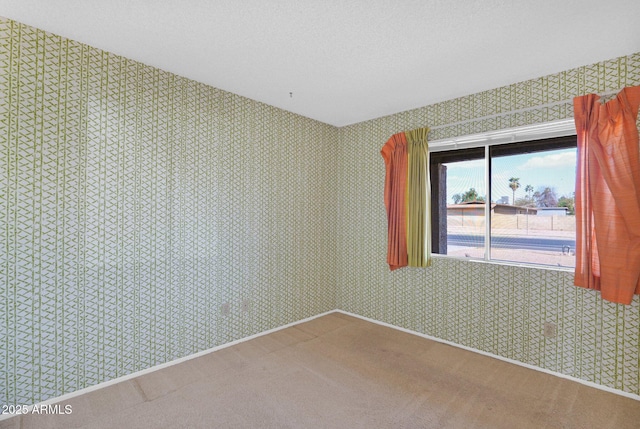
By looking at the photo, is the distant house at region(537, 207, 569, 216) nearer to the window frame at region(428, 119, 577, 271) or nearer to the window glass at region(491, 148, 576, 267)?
the window glass at region(491, 148, 576, 267)

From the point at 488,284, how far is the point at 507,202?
775 millimetres

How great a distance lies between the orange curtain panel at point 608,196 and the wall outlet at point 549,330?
0.42m

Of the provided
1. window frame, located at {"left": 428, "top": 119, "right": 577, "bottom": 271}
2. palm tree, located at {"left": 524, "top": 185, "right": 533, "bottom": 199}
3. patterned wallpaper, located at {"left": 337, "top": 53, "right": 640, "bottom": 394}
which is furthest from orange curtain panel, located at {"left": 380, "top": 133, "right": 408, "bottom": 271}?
palm tree, located at {"left": 524, "top": 185, "right": 533, "bottom": 199}

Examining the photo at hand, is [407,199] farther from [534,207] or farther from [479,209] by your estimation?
[534,207]

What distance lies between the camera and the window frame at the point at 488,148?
260 centimetres

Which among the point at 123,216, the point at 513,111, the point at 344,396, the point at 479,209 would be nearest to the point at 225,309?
the point at 123,216

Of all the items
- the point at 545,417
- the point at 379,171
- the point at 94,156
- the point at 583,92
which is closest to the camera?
the point at 545,417

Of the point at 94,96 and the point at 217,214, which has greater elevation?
the point at 94,96

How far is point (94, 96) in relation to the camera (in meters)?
2.26

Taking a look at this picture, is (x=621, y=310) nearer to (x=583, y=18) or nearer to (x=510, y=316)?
(x=510, y=316)

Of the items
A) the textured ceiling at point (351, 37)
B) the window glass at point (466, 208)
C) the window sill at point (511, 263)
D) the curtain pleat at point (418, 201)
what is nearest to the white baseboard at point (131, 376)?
the curtain pleat at point (418, 201)

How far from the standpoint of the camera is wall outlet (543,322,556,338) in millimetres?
2537

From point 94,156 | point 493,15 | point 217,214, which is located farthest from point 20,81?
point 493,15

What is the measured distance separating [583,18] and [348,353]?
294 cm
